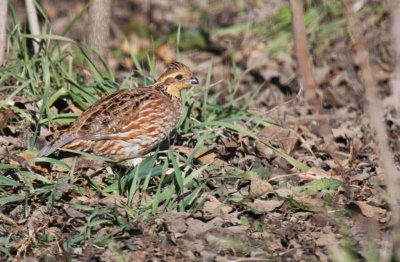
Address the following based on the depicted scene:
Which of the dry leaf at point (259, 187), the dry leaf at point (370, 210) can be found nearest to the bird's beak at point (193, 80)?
the dry leaf at point (259, 187)

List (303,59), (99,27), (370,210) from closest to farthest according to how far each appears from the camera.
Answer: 1. (370,210)
2. (99,27)
3. (303,59)

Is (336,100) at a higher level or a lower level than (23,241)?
higher

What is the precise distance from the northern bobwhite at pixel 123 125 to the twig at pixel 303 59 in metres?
2.05

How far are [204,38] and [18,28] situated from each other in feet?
14.1

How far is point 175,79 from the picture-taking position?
789cm

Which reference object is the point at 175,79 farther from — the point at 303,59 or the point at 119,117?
the point at 303,59

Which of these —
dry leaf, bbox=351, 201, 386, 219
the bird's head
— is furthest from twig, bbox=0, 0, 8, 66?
dry leaf, bbox=351, 201, 386, 219

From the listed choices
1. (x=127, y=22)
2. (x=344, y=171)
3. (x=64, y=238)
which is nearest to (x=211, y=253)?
(x=64, y=238)

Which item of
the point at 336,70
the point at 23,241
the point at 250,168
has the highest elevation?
the point at 336,70

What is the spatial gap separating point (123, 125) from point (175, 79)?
0.75 meters

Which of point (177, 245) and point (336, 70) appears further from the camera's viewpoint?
point (336, 70)

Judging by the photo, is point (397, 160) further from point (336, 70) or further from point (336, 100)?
point (336, 70)

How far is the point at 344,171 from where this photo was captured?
7547mm

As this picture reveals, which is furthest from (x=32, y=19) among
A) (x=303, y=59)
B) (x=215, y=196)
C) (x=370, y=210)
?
(x=370, y=210)
